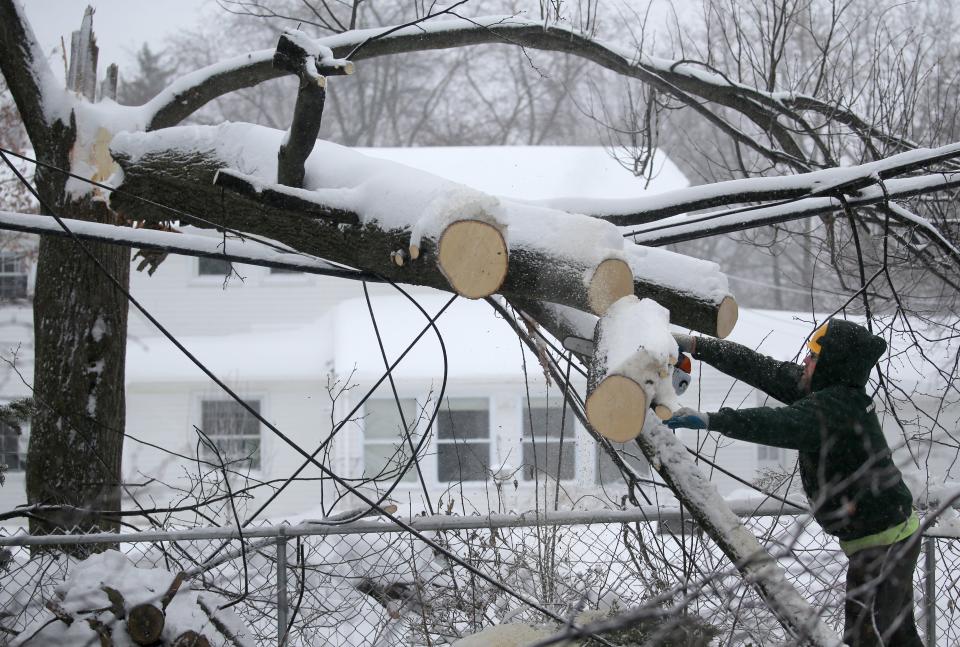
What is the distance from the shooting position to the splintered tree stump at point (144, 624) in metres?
2.91

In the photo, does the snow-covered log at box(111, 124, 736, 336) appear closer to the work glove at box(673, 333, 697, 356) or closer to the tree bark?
the work glove at box(673, 333, 697, 356)

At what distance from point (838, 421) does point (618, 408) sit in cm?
98

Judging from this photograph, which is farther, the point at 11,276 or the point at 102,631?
the point at 11,276

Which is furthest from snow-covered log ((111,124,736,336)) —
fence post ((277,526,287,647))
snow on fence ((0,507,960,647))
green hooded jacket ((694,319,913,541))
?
fence post ((277,526,287,647))

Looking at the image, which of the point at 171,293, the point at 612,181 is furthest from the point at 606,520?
the point at 171,293

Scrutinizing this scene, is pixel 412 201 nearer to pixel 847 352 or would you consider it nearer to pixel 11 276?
pixel 847 352

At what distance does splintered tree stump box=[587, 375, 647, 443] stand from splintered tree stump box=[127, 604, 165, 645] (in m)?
1.76

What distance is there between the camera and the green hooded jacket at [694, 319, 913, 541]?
9.18 ft

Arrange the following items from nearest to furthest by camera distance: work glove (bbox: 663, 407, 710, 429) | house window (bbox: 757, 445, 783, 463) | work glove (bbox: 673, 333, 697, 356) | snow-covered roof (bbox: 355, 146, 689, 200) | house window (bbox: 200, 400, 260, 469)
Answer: work glove (bbox: 663, 407, 710, 429)
work glove (bbox: 673, 333, 697, 356)
house window (bbox: 200, 400, 260, 469)
snow-covered roof (bbox: 355, 146, 689, 200)
house window (bbox: 757, 445, 783, 463)

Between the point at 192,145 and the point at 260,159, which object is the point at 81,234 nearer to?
the point at 192,145

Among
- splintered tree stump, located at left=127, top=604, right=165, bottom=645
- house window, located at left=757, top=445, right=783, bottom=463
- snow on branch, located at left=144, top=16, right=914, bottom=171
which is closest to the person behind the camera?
splintered tree stump, located at left=127, top=604, right=165, bottom=645

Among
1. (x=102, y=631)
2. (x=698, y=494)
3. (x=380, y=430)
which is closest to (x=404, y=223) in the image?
(x=698, y=494)

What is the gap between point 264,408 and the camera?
1290cm

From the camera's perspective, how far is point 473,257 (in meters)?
2.60
